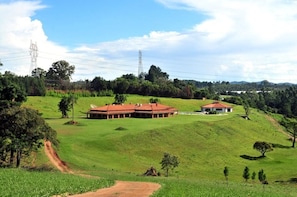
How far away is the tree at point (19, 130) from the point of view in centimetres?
4884

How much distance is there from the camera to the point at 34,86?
14550 centimetres

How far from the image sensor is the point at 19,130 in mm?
49656

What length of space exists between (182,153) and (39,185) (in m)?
44.0

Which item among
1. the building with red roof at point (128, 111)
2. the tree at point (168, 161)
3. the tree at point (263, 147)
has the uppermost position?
the building with red roof at point (128, 111)

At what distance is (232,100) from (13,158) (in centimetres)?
14587

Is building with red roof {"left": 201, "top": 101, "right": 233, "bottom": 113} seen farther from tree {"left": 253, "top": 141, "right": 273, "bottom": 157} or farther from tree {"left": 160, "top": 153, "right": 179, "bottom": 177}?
tree {"left": 160, "top": 153, "right": 179, "bottom": 177}

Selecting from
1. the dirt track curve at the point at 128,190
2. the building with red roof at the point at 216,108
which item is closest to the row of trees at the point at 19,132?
the dirt track curve at the point at 128,190

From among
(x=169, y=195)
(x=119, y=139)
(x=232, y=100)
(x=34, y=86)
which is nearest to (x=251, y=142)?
(x=119, y=139)

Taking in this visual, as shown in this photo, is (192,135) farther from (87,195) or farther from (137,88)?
(137,88)

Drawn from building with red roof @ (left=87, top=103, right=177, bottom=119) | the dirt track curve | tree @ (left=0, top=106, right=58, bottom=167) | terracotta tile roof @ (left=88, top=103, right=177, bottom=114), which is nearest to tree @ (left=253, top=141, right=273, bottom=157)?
building with red roof @ (left=87, top=103, right=177, bottom=119)

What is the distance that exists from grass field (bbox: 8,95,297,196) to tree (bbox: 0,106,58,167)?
24.3 feet

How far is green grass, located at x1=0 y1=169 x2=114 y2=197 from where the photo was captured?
1208 inches

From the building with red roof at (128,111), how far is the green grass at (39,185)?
70.8 m

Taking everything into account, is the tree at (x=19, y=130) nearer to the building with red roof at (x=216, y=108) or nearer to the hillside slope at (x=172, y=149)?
the hillside slope at (x=172, y=149)
